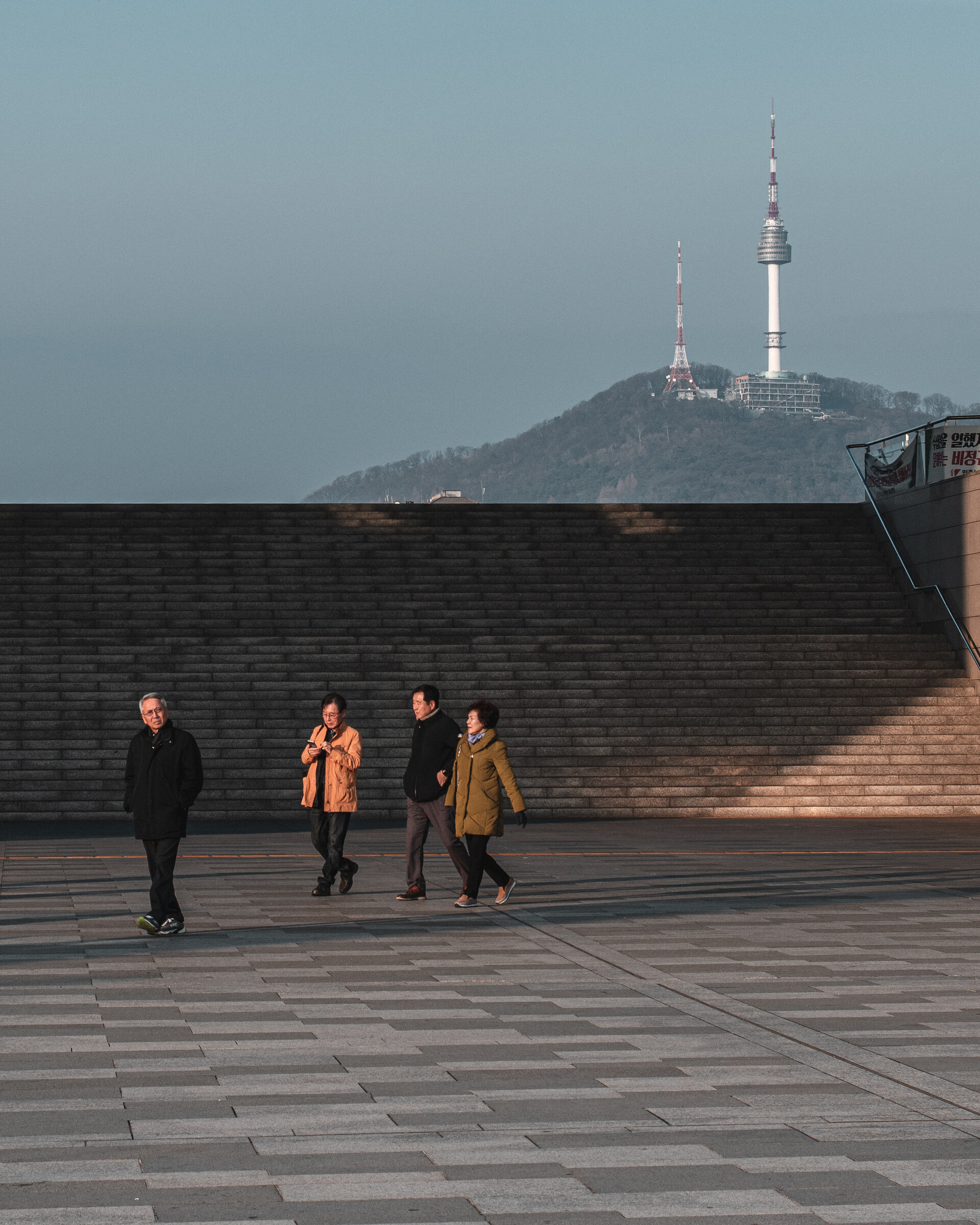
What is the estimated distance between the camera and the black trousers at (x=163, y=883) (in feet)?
32.6

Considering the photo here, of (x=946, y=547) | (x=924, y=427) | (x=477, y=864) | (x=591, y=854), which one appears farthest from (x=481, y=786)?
(x=924, y=427)

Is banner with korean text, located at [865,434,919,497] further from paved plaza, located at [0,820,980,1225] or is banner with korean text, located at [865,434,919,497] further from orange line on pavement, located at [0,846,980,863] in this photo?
paved plaza, located at [0,820,980,1225]

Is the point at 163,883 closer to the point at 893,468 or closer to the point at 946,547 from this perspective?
the point at 946,547

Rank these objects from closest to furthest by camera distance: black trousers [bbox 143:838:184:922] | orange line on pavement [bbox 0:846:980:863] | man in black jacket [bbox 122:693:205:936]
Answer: black trousers [bbox 143:838:184:922]
man in black jacket [bbox 122:693:205:936]
orange line on pavement [bbox 0:846:980:863]

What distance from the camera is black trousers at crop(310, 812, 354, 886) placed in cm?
1211

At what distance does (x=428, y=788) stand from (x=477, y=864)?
2.31 ft

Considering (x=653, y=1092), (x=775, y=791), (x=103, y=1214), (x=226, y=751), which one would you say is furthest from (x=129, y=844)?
(x=103, y=1214)

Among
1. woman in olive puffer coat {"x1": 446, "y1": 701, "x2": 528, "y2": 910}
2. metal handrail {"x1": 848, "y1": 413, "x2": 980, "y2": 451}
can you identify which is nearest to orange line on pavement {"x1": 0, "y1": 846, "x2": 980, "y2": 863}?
woman in olive puffer coat {"x1": 446, "y1": 701, "x2": 528, "y2": 910}

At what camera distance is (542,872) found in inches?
549

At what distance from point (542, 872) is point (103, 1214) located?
9.61 m

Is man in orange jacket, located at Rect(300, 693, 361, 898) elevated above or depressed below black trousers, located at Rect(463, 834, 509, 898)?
above

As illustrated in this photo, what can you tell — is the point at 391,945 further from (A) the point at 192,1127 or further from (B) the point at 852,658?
(B) the point at 852,658

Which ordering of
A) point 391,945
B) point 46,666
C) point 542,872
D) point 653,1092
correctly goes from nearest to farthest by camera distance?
point 653,1092 < point 391,945 < point 542,872 < point 46,666

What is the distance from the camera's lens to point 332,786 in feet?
40.8
